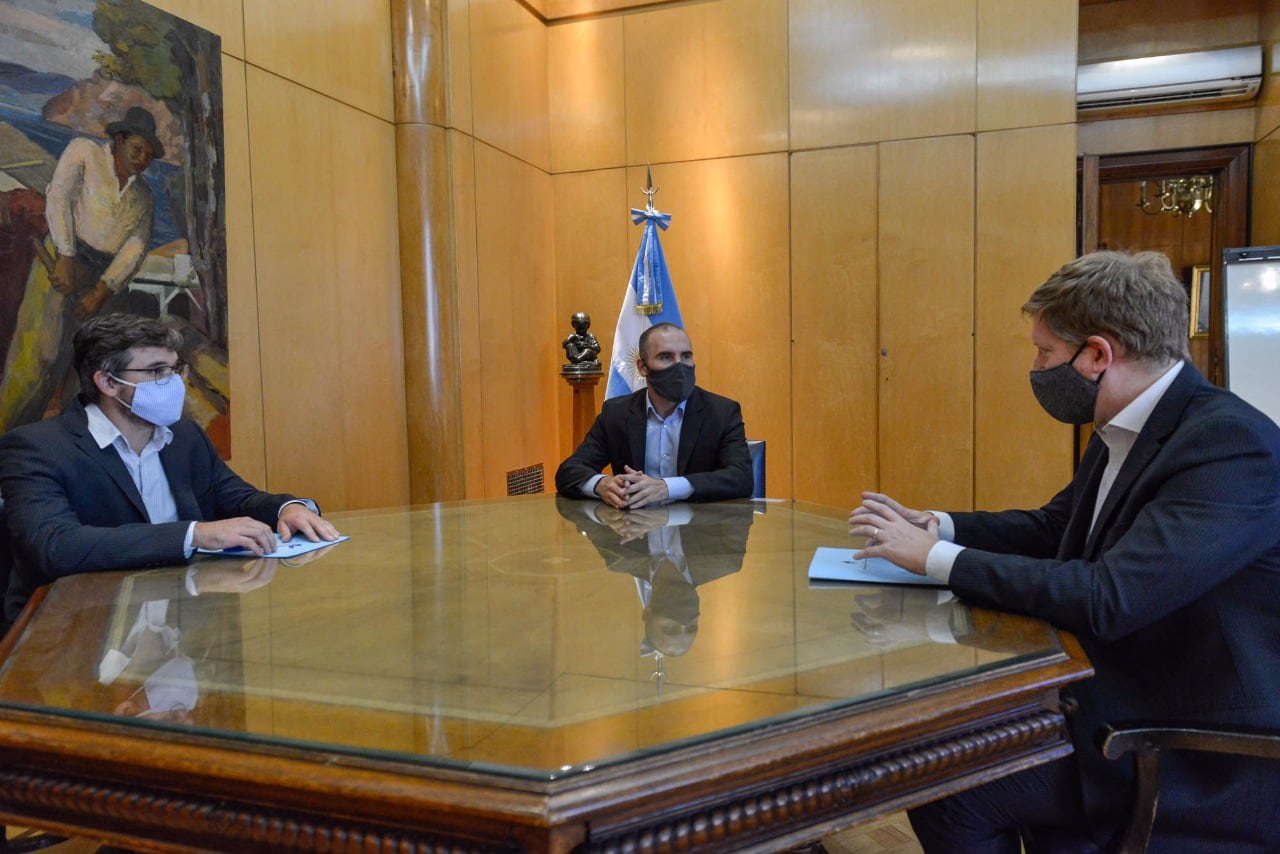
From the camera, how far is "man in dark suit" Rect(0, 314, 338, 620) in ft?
6.45

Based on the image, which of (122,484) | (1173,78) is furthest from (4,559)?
(1173,78)

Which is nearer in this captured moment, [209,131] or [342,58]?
[209,131]

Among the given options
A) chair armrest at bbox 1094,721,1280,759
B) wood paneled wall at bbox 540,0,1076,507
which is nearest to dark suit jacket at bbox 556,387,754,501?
chair armrest at bbox 1094,721,1280,759

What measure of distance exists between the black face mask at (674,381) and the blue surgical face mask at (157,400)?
155 cm

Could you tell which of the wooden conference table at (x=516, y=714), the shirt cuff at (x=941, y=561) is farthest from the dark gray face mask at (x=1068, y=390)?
the wooden conference table at (x=516, y=714)

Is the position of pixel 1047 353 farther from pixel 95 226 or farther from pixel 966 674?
Result: pixel 95 226

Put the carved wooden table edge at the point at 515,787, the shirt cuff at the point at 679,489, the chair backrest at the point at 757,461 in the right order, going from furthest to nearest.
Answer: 1. the chair backrest at the point at 757,461
2. the shirt cuff at the point at 679,489
3. the carved wooden table edge at the point at 515,787

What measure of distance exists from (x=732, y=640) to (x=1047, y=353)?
85cm

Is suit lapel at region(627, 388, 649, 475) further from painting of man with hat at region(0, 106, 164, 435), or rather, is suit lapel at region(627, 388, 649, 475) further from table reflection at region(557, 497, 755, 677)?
painting of man with hat at region(0, 106, 164, 435)

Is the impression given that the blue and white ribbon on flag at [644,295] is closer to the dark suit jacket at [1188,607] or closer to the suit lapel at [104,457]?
the suit lapel at [104,457]

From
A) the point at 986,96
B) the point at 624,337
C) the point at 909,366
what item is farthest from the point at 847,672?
the point at 986,96

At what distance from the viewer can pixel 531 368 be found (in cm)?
597

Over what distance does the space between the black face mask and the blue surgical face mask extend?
5.08 feet

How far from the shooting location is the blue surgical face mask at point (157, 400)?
7.64ft
